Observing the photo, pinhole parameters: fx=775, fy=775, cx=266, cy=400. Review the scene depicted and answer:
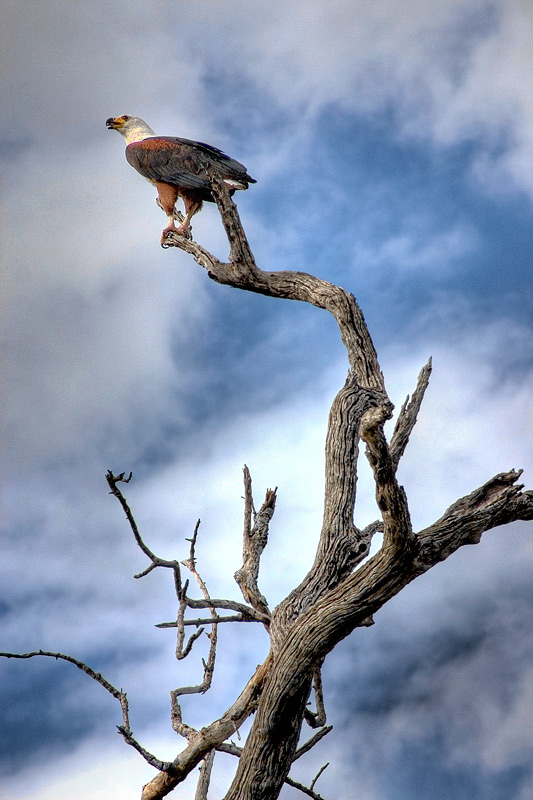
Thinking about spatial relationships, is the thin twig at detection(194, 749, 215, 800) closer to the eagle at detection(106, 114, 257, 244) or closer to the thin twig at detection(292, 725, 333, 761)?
the thin twig at detection(292, 725, 333, 761)

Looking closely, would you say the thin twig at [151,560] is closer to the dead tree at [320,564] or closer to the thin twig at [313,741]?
the dead tree at [320,564]

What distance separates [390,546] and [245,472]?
171cm

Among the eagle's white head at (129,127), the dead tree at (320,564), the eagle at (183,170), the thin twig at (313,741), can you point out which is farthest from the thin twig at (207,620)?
the eagle's white head at (129,127)

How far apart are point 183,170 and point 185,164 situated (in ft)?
0.23

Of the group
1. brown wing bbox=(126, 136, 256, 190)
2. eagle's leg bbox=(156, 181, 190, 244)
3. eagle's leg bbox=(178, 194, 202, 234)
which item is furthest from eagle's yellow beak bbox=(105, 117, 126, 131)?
eagle's leg bbox=(178, 194, 202, 234)

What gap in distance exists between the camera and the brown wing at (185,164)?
24.3 feet

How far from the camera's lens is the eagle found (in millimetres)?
7387

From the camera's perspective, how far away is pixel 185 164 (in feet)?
24.9

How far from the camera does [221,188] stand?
5.23 m

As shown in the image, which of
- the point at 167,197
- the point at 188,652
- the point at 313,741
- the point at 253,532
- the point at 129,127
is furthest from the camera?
the point at 129,127

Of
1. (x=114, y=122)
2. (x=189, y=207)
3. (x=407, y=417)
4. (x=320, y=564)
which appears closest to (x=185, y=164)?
(x=189, y=207)

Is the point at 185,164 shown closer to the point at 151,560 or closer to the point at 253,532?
the point at 253,532

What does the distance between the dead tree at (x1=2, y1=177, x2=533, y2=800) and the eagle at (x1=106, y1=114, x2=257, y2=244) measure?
2257 mm

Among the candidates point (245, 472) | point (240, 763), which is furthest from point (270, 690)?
point (245, 472)
